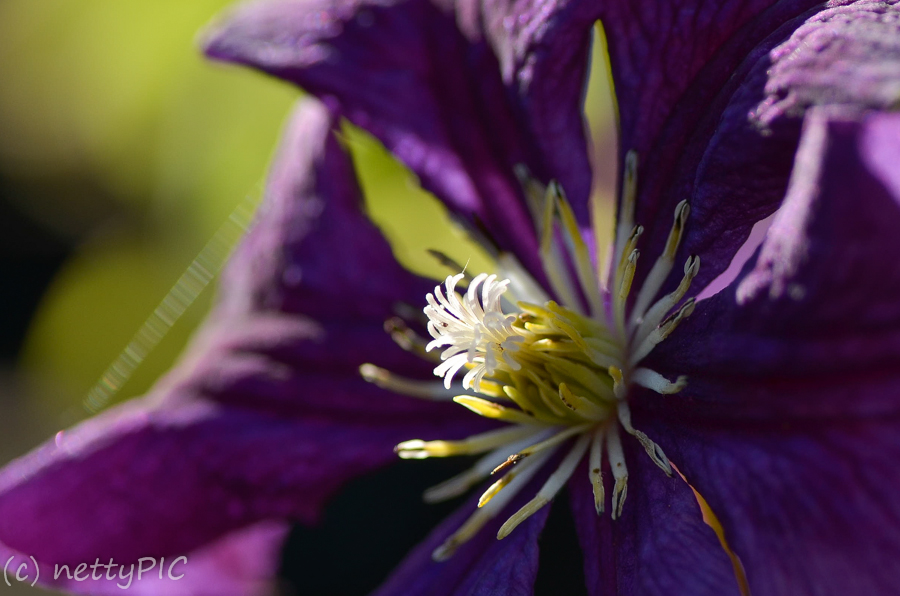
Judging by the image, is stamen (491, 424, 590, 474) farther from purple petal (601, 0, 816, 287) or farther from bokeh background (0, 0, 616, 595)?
bokeh background (0, 0, 616, 595)

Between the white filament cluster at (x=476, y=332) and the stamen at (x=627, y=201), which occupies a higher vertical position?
the stamen at (x=627, y=201)

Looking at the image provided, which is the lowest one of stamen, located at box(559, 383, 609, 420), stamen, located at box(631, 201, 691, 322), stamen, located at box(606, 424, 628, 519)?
stamen, located at box(606, 424, 628, 519)

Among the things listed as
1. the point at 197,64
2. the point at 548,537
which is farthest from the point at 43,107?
the point at 548,537

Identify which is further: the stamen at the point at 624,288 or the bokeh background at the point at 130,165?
the bokeh background at the point at 130,165

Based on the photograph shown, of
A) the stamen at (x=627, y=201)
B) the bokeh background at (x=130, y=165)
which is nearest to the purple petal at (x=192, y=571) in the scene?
the bokeh background at (x=130, y=165)

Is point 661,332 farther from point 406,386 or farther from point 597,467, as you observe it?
point 406,386

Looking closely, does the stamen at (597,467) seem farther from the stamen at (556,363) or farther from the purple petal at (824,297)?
the purple petal at (824,297)

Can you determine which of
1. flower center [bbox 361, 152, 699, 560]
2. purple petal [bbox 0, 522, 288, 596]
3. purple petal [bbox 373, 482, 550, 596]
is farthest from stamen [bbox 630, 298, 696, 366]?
purple petal [bbox 0, 522, 288, 596]
